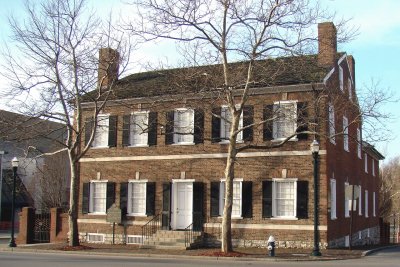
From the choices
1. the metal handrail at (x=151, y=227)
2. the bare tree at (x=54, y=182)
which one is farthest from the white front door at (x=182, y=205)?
the bare tree at (x=54, y=182)

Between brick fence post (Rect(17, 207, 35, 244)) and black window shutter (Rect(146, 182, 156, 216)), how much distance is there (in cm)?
672

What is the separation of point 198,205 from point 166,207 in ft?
5.91

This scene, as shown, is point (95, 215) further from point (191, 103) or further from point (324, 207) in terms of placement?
point (324, 207)

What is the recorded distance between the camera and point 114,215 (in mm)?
28078

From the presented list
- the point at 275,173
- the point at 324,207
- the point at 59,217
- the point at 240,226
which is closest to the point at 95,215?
the point at 59,217

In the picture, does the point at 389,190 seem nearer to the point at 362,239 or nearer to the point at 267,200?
the point at 362,239

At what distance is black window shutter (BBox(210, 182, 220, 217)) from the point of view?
1046 inches

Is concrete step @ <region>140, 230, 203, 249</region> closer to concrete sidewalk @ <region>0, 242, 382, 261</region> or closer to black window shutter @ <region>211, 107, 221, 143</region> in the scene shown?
concrete sidewalk @ <region>0, 242, 382, 261</region>

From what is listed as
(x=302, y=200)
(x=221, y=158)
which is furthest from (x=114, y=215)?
(x=302, y=200)

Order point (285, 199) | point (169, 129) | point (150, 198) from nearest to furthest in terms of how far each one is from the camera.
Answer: point (285, 199), point (169, 129), point (150, 198)

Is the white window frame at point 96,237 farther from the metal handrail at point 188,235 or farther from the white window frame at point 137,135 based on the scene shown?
the metal handrail at point 188,235

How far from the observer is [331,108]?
2427 centimetres

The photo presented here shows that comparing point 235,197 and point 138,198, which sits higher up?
point 235,197

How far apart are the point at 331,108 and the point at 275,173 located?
392 cm
